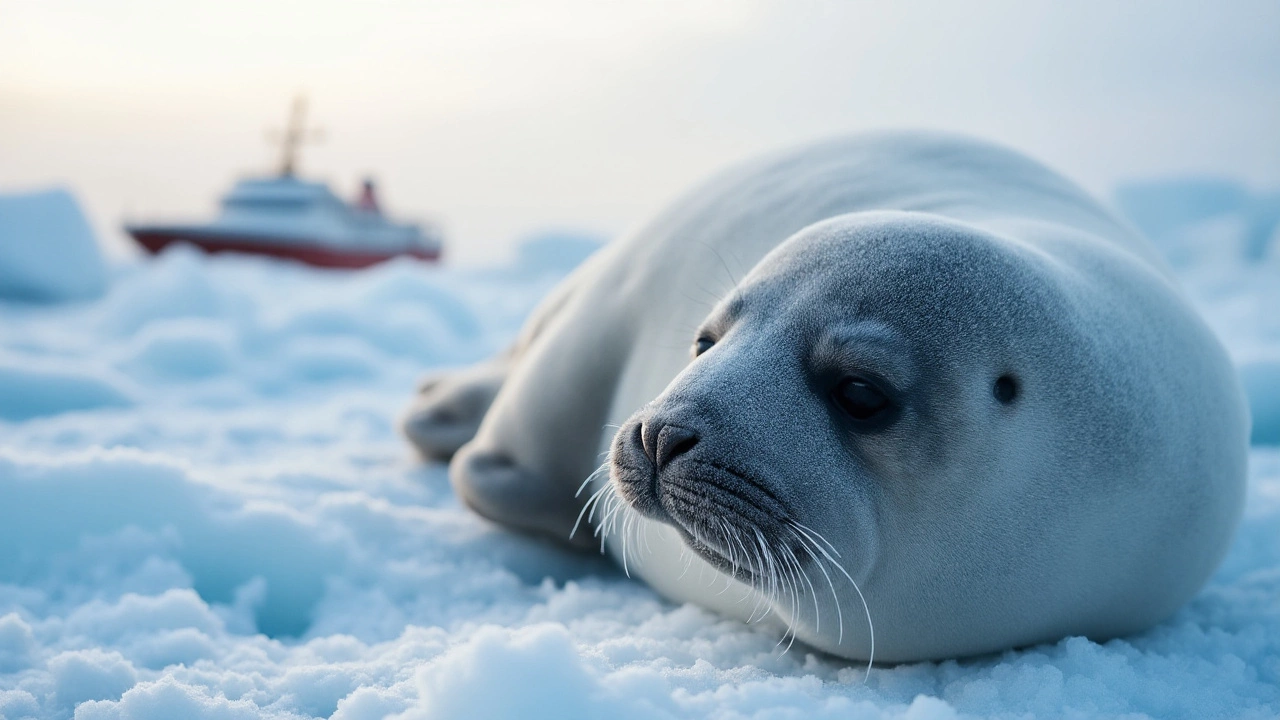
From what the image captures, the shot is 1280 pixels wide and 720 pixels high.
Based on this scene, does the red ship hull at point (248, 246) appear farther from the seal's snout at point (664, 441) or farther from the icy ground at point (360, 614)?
the seal's snout at point (664, 441)

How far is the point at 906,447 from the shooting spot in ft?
4.61

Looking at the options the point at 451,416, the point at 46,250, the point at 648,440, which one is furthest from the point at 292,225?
the point at 648,440

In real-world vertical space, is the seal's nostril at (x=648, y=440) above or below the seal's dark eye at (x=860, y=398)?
below

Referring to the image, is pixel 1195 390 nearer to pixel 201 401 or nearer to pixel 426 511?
pixel 426 511

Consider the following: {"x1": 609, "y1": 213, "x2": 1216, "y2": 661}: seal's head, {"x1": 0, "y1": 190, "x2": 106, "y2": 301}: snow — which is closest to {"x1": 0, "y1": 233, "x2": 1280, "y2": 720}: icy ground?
{"x1": 609, "y1": 213, "x2": 1216, "y2": 661}: seal's head

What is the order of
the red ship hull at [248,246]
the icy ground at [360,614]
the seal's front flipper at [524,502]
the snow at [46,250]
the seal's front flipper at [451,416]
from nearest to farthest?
1. the icy ground at [360,614]
2. the seal's front flipper at [524,502]
3. the seal's front flipper at [451,416]
4. the snow at [46,250]
5. the red ship hull at [248,246]

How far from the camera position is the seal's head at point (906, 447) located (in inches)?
54.8

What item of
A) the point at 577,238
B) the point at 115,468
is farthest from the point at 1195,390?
the point at 577,238

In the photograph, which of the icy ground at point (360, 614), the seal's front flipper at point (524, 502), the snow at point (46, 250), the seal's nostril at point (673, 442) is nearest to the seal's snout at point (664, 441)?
the seal's nostril at point (673, 442)

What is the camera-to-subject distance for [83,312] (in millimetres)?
6477

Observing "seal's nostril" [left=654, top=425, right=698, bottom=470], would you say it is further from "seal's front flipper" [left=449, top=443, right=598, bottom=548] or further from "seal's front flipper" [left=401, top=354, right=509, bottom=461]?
"seal's front flipper" [left=401, top=354, right=509, bottom=461]

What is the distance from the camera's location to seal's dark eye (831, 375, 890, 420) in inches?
55.5

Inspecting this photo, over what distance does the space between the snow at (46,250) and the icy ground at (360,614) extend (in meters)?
3.72

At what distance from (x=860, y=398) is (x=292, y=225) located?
1750 centimetres
